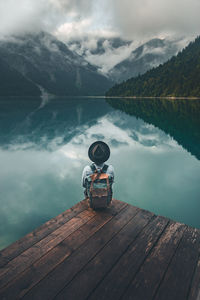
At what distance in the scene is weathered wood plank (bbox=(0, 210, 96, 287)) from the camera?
4.11m

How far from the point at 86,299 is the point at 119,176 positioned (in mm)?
10671

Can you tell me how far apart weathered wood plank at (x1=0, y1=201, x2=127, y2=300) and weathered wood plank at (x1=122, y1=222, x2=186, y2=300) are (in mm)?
1782

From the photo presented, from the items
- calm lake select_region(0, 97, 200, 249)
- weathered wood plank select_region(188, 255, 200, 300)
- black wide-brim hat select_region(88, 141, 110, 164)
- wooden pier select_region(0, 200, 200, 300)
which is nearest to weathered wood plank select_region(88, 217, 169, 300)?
wooden pier select_region(0, 200, 200, 300)

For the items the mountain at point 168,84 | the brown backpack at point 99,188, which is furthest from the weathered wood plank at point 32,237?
the mountain at point 168,84

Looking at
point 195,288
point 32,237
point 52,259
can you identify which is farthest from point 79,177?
point 195,288

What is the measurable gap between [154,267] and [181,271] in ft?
2.04

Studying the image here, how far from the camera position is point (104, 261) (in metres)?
4.43

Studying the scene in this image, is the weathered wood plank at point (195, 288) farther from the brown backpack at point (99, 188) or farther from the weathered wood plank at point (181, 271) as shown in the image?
the brown backpack at point (99, 188)

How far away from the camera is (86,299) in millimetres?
3543

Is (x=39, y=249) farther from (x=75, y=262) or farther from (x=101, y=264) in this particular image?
(x=101, y=264)

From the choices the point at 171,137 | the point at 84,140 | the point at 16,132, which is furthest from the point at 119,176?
the point at 16,132

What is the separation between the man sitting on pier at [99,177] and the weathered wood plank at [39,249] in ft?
2.28

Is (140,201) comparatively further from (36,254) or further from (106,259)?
(36,254)

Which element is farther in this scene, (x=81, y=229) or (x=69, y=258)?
(x=81, y=229)
